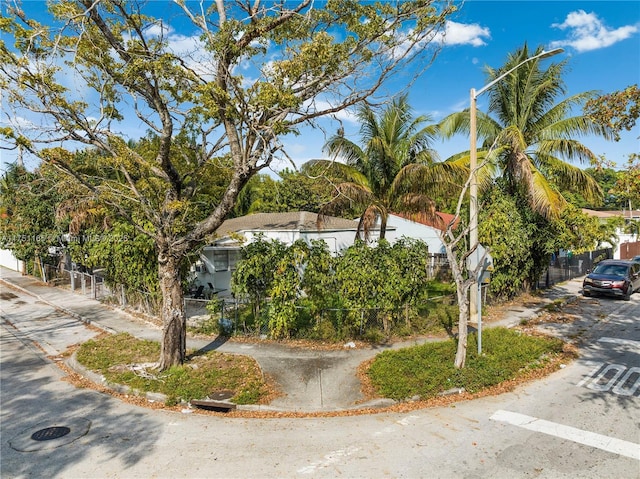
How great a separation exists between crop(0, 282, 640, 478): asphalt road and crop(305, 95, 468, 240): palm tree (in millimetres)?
6844

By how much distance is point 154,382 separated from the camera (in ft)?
25.6

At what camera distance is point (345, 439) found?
19.5ft

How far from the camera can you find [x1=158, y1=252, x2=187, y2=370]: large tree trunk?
845 centimetres

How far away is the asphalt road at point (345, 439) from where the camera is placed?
16.8 ft

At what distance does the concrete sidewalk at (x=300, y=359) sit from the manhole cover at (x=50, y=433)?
10.3 feet

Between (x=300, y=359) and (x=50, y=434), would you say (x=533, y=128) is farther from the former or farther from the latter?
(x=50, y=434)

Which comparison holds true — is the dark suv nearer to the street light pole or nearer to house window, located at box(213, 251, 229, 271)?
the street light pole

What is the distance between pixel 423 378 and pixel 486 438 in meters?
1.89

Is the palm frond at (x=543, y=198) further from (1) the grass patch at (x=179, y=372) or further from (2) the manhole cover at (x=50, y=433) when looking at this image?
(2) the manhole cover at (x=50, y=433)

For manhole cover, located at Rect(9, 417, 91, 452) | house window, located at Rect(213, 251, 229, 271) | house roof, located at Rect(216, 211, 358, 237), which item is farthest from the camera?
house window, located at Rect(213, 251, 229, 271)

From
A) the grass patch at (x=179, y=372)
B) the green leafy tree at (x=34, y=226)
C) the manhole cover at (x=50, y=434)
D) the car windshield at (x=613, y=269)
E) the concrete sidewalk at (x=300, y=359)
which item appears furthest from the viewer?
the green leafy tree at (x=34, y=226)

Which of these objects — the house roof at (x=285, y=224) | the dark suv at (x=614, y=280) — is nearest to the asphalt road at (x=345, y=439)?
the house roof at (x=285, y=224)

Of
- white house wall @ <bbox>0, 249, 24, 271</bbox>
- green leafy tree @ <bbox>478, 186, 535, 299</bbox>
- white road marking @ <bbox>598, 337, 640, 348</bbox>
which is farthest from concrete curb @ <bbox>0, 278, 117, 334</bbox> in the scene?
white road marking @ <bbox>598, 337, 640, 348</bbox>

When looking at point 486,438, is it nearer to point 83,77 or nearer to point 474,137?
point 474,137
